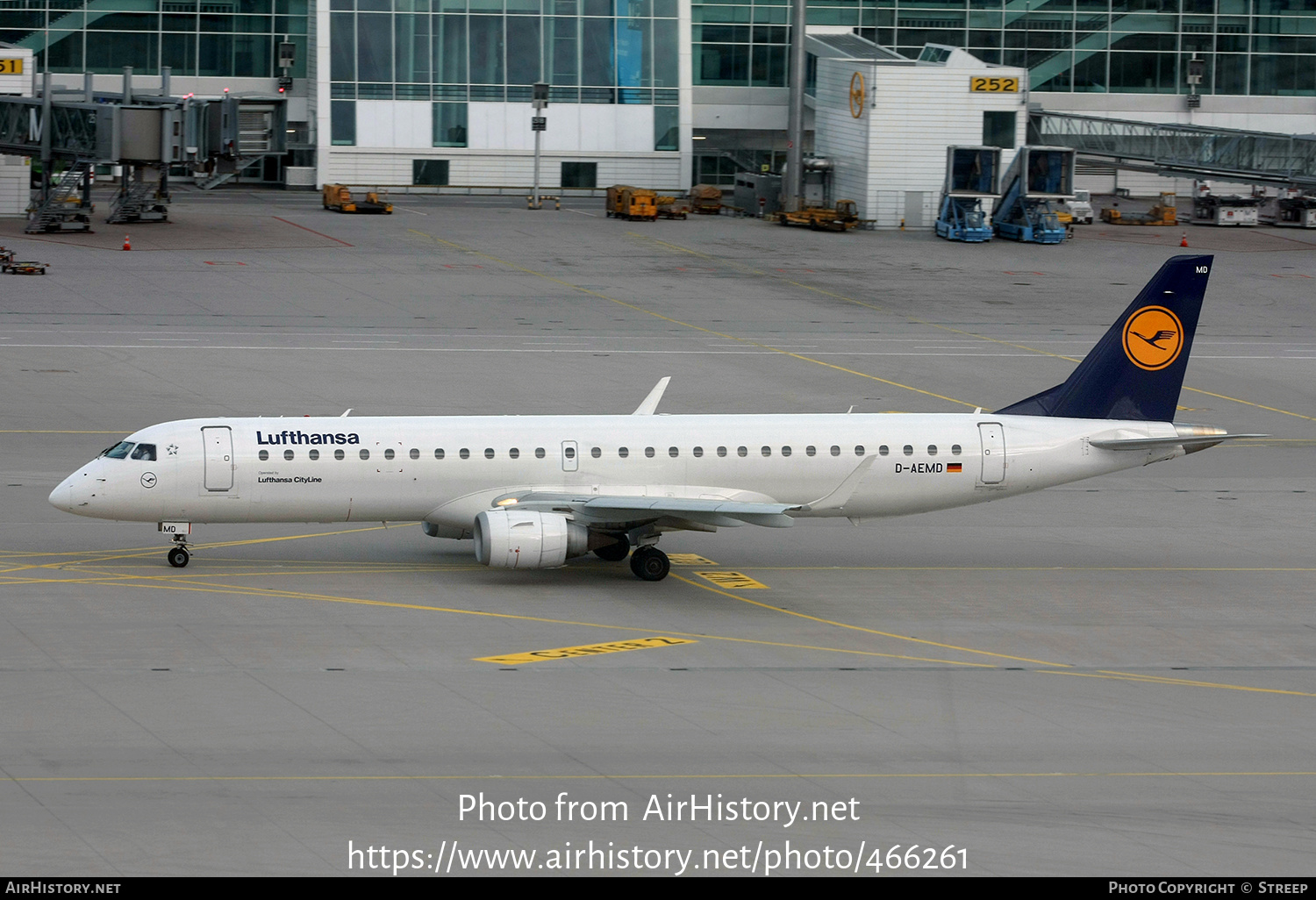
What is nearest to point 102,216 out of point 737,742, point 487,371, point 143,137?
point 143,137

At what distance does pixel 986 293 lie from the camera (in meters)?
88.9

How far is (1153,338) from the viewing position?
131 feet

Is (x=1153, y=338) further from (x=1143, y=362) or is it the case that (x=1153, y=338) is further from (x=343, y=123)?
(x=343, y=123)

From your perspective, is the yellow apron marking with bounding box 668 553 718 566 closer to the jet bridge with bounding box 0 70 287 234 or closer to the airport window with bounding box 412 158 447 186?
the jet bridge with bounding box 0 70 287 234

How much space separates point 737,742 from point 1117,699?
24.5ft

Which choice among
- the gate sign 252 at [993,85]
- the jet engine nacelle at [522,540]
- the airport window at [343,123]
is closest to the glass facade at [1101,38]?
the gate sign 252 at [993,85]

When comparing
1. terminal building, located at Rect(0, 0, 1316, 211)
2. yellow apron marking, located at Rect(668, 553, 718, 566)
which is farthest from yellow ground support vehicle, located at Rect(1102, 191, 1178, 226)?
yellow apron marking, located at Rect(668, 553, 718, 566)

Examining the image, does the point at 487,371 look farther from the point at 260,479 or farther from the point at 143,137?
the point at 143,137

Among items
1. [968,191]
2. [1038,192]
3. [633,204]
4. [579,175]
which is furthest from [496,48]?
[1038,192]

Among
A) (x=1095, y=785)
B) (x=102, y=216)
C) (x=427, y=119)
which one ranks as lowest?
(x=1095, y=785)

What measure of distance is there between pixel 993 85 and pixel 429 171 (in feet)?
140

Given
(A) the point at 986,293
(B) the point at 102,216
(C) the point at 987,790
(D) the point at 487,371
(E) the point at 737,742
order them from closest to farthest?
(C) the point at 987,790 < (E) the point at 737,742 < (D) the point at 487,371 < (A) the point at 986,293 < (B) the point at 102,216
